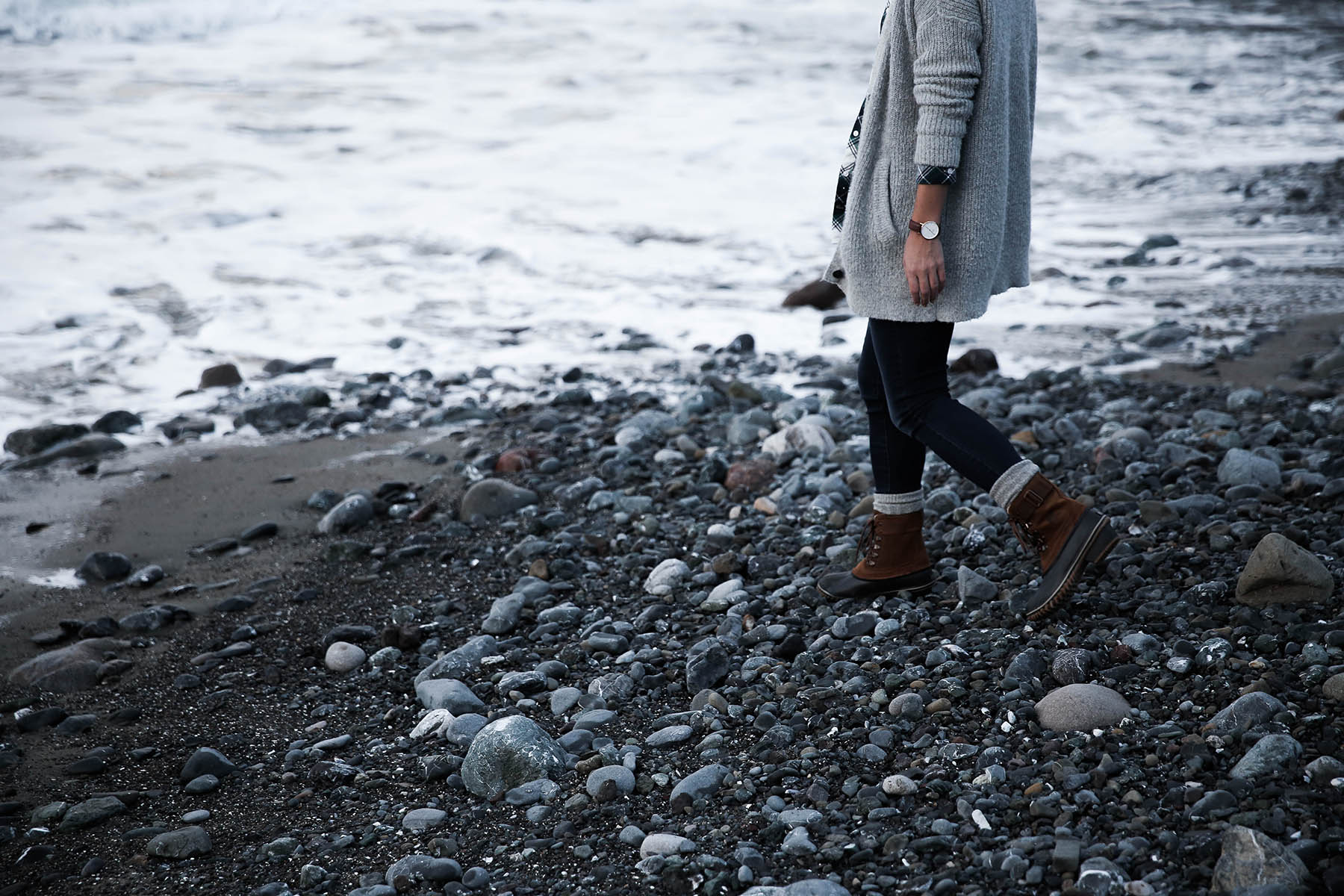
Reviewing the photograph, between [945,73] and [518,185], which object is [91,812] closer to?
[945,73]

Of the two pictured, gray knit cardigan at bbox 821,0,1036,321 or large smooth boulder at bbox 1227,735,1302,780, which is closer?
large smooth boulder at bbox 1227,735,1302,780

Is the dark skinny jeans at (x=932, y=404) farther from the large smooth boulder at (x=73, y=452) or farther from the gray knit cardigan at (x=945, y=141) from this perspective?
the large smooth boulder at (x=73, y=452)

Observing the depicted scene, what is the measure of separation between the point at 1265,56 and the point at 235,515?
17.9 metres

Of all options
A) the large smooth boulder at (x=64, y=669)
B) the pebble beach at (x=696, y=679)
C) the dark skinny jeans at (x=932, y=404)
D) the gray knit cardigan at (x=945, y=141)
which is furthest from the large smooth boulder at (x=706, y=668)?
the large smooth boulder at (x=64, y=669)

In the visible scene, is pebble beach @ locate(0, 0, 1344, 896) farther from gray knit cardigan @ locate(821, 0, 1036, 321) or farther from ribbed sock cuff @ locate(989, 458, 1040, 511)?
gray knit cardigan @ locate(821, 0, 1036, 321)

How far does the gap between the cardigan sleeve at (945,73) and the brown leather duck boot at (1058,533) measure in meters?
0.84

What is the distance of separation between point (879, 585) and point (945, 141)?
126cm

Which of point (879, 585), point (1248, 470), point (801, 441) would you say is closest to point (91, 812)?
point (879, 585)

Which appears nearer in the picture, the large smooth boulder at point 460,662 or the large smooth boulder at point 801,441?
the large smooth boulder at point 460,662

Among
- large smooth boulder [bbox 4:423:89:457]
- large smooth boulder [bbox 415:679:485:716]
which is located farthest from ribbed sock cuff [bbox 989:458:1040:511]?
large smooth boulder [bbox 4:423:89:457]

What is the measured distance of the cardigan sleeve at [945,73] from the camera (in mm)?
2330

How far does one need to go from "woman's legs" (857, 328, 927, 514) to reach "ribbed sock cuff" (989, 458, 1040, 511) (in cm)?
26

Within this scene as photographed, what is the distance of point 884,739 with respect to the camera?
2.39 m

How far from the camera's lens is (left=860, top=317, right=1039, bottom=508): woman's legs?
2.63 metres
